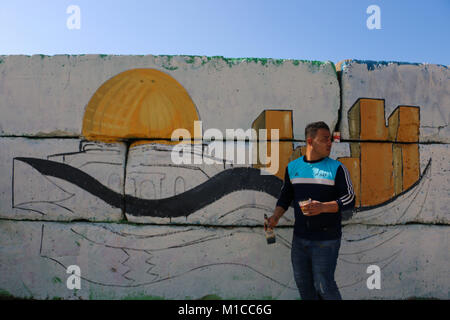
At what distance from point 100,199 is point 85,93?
1037mm

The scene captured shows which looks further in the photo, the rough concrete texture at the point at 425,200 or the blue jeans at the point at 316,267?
the rough concrete texture at the point at 425,200

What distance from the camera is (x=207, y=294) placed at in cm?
302

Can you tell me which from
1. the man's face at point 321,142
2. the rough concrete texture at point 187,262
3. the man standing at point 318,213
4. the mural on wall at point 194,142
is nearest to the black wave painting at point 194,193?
the mural on wall at point 194,142

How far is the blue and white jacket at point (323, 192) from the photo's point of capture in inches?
87.2

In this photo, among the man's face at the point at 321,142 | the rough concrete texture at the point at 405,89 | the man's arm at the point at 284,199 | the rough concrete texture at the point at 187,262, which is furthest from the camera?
the rough concrete texture at the point at 405,89

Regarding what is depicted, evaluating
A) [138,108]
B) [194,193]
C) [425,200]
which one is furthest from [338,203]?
[138,108]

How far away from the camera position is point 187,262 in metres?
3.03

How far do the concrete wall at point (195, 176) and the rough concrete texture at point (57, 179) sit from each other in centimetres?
1

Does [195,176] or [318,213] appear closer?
[318,213]

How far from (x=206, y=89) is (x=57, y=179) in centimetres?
168

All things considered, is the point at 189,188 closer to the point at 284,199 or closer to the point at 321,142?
the point at 284,199

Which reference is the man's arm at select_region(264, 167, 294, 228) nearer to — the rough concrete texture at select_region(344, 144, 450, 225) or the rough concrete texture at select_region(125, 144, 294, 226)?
the rough concrete texture at select_region(125, 144, 294, 226)

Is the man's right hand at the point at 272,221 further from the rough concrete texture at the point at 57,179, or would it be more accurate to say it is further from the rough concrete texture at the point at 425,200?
the rough concrete texture at the point at 57,179

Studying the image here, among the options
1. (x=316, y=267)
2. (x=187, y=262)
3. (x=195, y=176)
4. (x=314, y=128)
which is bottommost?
(x=187, y=262)
